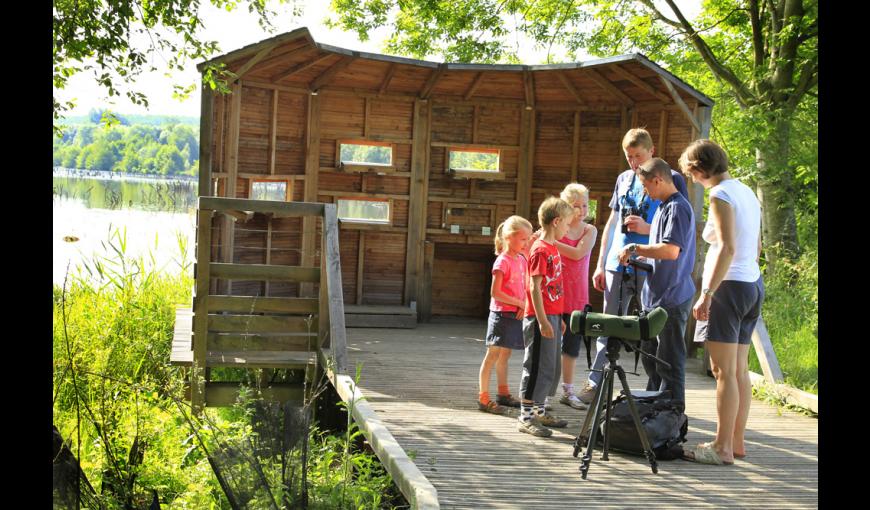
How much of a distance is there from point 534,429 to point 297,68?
6.42 m

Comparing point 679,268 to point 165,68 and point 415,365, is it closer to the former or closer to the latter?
point 415,365

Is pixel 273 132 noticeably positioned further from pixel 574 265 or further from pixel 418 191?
pixel 574 265

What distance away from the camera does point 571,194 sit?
6621mm

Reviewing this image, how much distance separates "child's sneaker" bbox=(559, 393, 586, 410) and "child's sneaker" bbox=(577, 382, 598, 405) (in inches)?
2.6

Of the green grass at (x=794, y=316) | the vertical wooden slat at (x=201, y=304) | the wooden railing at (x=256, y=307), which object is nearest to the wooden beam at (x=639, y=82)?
the green grass at (x=794, y=316)

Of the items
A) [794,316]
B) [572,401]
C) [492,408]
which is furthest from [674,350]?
[794,316]

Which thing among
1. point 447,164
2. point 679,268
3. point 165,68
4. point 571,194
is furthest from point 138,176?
point 679,268

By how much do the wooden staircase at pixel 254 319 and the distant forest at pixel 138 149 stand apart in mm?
9899

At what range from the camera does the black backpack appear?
559 centimetres

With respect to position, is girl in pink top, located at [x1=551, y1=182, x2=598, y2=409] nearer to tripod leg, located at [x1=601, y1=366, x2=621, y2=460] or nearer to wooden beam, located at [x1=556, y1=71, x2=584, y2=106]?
tripod leg, located at [x1=601, y1=366, x2=621, y2=460]

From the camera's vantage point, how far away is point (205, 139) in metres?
9.80

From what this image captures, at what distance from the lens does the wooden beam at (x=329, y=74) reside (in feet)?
36.1

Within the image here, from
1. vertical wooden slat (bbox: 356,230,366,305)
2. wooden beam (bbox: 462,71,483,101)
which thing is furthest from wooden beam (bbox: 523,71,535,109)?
vertical wooden slat (bbox: 356,230,366,305)
